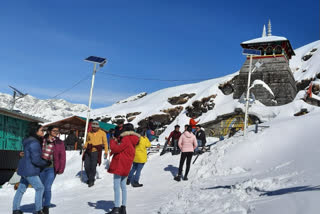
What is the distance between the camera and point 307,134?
383 inches

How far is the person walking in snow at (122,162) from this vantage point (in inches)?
225

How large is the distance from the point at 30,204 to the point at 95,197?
1.52 meters

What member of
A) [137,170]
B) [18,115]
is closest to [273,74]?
[18,115]

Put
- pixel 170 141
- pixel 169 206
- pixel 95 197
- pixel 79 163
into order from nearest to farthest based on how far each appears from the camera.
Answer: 1. pixel 169 206
2. pixel 95 197
3. pixel 79 163
4. pixel 170 141

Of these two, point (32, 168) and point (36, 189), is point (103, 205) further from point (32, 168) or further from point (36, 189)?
point (32, 168)

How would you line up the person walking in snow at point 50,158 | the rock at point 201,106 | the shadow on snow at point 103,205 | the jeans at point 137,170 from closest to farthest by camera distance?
the person walking in snow at point 50,158
the shadow on snow at point 103,205
the jeans at point 137,170
the rock at point 201,106

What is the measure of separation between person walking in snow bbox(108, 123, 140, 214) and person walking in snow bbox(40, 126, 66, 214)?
1.07m

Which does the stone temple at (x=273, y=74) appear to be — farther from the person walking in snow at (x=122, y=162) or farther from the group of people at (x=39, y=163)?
the group of people at (x=39, y=163)

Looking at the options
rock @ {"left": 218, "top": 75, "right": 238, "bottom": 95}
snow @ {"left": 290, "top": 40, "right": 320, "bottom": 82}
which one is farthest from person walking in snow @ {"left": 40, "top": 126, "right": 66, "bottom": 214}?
snow @ {"left": 290, "top": 40, "right": 320, "bottom": 82}

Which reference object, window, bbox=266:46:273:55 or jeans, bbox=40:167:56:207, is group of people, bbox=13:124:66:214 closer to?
jeans, bbox=40:167:56:207

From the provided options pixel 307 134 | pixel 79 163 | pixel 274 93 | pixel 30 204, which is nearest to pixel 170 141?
pixel 79 163

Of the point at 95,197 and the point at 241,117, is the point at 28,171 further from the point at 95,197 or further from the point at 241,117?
the point at 241,117

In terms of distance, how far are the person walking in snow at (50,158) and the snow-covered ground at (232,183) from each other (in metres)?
0.64

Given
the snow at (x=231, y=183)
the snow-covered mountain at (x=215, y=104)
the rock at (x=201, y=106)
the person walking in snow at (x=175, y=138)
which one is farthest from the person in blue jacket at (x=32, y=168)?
the rock at (x=201, y=106)
